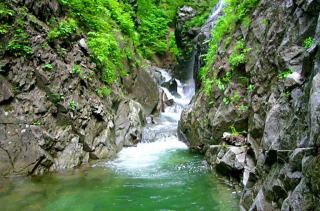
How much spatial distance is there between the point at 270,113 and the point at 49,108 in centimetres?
696

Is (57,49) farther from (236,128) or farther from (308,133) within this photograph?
(308,133)

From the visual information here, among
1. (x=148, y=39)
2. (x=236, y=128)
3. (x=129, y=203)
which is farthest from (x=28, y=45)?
(x=148, y=39)

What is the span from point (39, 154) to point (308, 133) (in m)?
7.25

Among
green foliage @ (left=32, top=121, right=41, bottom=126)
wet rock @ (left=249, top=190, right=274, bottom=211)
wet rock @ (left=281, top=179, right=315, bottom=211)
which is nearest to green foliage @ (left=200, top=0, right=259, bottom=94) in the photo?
wet rock @ (left=249, top=190, right=274, bottom=211)

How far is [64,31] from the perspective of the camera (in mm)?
10445

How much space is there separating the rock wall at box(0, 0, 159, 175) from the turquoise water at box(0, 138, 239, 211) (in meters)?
0.75

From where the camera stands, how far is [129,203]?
6.40m

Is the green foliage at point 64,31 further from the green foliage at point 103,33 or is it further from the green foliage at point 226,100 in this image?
the green foliage at point 226,100

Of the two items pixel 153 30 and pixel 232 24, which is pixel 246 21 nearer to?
pixel 232 24

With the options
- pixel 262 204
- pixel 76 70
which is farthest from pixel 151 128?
pixel 262 204

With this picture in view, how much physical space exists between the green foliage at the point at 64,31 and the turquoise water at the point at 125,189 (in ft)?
16.4

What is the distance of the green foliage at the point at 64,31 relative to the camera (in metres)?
10.1

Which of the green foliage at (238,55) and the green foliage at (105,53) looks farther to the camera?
the green foliage at (105,53)

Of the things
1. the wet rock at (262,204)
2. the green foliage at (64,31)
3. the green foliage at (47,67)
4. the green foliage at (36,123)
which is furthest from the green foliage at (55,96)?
the wet rock at (262,204)
